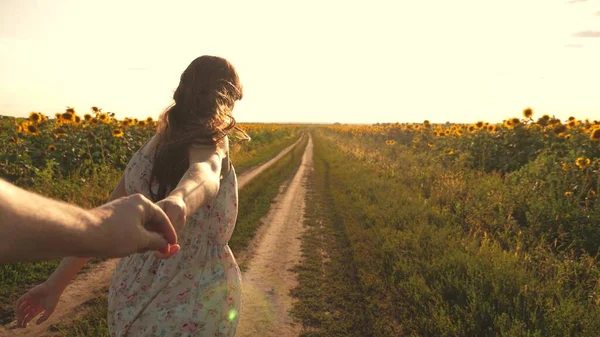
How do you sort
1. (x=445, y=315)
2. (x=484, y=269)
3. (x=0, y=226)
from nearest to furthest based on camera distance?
(x=0, y=226), (x=445, y=315), (x=484, y=269)

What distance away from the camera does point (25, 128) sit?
9.00m

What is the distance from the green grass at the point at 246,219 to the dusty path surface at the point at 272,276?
223 millimetres

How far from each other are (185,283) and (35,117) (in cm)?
961

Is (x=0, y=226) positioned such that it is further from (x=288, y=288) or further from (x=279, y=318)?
(x=288, y=288)

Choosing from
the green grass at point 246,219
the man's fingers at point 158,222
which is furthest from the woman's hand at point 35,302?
the green grass at point 246,219

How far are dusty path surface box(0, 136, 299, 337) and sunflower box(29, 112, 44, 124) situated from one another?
5359 mm

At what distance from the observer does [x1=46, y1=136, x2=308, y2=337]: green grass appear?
399 cm

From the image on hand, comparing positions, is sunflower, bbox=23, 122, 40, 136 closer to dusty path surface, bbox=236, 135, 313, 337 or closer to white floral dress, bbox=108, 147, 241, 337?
dusty path surface, bbox=236, 135, 313, 337

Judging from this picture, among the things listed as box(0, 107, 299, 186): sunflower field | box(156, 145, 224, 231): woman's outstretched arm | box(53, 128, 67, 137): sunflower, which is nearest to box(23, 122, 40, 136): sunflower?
box(0, 107, 299, 186): sunflower field

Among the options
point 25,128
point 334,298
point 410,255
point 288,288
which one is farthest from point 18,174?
point 410,255

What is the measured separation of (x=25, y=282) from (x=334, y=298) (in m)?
3.65

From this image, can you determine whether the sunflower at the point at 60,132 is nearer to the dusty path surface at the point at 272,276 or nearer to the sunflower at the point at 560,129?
the dusty path surface at the point at 272,276

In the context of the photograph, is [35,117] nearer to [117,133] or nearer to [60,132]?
[60,132]

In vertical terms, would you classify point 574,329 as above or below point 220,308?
below
